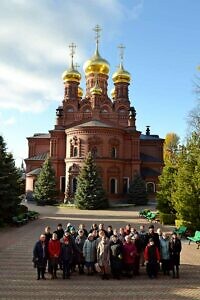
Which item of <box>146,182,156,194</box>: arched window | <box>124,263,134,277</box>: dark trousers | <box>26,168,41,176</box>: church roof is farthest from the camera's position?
<box>146,182,156,194</box>: arched window

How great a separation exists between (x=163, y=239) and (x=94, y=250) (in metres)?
2.31

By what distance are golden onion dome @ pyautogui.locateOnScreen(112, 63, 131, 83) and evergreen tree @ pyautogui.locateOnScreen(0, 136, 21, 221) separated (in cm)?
3259

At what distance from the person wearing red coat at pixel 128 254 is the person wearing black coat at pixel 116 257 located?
0.70 ft

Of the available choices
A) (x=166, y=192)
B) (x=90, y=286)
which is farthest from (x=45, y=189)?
(x=90, y=286)

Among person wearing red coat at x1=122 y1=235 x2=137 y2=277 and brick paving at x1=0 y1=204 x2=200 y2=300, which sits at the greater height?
person wearing red coat at x1=122 y1=235 x2=137 y2=277

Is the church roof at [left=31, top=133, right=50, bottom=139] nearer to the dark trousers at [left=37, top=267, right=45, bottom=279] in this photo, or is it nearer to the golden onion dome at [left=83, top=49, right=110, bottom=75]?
the golden onion dome at [left=83, top=49, right=110, bottom=75]

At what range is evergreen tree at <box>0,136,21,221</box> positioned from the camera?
79.0ft

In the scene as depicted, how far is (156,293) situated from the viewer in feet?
33.7

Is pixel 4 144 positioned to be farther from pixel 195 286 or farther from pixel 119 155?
pixel 119 155

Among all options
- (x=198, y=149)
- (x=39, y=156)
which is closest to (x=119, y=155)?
(x=39, y=156)

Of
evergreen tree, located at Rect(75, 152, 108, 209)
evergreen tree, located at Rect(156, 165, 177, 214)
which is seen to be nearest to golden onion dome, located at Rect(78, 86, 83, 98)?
evergreen tree, located at Rect(75, 152, 108, 209)

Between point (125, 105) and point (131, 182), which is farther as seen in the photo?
point (125, 105)

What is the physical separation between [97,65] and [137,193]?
70.4 ft

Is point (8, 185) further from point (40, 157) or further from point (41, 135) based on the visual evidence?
point (41, 135)
